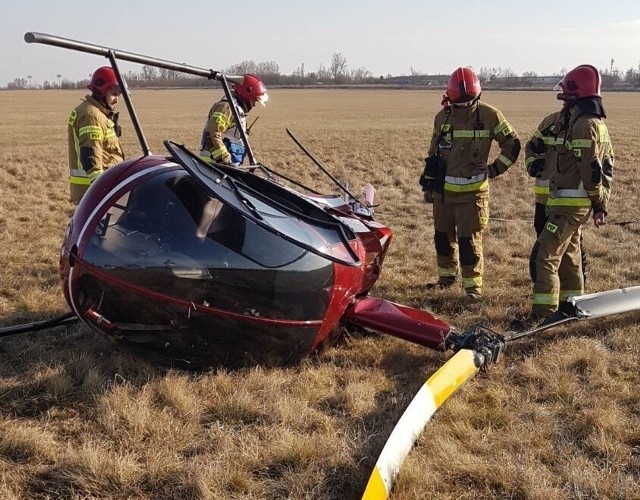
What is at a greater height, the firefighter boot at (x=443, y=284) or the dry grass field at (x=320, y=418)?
the firefighter boot at (x=443, y=284)

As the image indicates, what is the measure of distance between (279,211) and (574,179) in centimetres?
303

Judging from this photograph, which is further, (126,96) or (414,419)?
(126,96)

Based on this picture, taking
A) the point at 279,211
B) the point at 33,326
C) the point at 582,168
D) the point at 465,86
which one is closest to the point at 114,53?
the point at 279,211

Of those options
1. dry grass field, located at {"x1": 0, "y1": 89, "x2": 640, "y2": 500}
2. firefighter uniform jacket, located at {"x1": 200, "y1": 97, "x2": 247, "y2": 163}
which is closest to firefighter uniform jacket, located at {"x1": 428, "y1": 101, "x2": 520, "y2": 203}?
dry grass field, located at {"x1": 0, "y1": 89, "x2": 640, "y2": 500}

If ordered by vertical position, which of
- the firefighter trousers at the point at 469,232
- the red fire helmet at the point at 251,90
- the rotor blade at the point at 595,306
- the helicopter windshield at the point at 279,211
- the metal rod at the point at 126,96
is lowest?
the rotor blade at the point at 595,306

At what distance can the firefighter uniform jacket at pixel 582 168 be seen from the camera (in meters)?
5.46

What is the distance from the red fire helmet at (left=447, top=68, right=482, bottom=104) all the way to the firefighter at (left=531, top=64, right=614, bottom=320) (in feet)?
2.66

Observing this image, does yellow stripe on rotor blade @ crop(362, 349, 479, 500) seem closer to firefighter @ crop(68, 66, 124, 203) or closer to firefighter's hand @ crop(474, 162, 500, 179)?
firefighter's hand @ crop(474, 162, 500, 179)

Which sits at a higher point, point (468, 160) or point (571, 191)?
point (468, 160)

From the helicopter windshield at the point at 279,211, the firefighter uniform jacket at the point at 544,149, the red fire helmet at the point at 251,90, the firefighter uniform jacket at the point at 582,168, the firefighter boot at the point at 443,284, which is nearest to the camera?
the helicopter windshield at the point at 279,211

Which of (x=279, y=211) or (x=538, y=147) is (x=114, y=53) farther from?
(x=538, y=147)

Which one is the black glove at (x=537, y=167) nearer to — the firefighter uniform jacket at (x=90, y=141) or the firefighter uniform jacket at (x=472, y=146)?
the firefighter uniform jacket at (x=472, y=146)

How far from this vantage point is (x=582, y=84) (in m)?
5.59

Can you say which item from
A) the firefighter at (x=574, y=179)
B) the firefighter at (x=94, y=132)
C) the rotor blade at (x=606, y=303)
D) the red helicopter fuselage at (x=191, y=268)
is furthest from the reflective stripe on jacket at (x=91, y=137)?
the rotor blade at (x=606, y=303)
